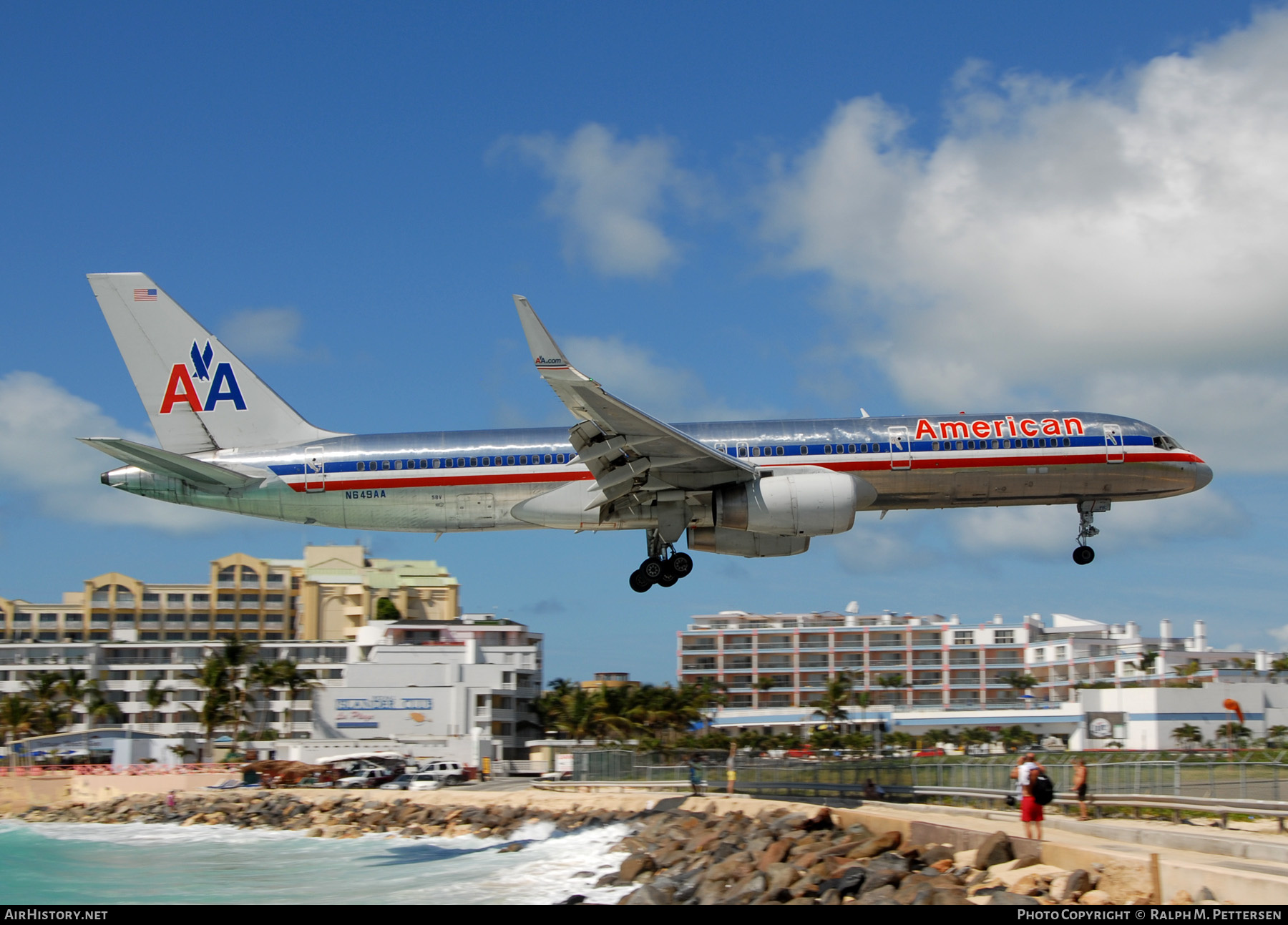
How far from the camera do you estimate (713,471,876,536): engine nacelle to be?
29859 mm

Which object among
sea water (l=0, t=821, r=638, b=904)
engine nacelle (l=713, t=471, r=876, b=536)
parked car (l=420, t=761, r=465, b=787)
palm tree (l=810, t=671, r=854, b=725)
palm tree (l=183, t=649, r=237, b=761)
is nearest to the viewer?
engine nacelle (l=713, t=471, r=876, b=536)

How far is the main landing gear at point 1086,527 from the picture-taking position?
3338 centimetres

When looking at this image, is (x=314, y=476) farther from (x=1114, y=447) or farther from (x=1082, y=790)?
(x=1114, y=447)

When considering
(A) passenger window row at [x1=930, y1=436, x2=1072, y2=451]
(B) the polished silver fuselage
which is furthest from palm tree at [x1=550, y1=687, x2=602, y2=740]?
(A) passenger window row at [x1=930, y1=436, x2=1072, y2=451]

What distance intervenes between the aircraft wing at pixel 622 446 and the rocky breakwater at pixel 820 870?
400 inches

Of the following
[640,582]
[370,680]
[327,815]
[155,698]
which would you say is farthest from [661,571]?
[155,698]

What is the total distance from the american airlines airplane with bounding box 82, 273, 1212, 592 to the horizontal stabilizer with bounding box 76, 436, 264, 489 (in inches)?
2.3

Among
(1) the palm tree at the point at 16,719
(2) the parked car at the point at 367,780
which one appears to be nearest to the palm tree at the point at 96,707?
(1) the palm tree at the point at 16,719

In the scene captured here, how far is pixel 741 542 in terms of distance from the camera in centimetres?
3259

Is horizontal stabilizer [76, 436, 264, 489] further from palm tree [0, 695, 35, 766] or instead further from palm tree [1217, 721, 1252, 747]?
palm tree [0, 695, 35, 766]

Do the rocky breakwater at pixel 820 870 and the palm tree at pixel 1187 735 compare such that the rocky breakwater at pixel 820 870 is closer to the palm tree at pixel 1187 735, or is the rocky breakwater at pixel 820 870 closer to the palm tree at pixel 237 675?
the palm tree at pixel 1187 735
